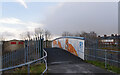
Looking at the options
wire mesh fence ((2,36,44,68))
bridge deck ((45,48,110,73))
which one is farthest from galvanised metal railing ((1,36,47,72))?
bridge deck ((45,48,110,73))

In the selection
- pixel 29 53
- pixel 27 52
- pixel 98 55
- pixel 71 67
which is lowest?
pixel 71 67

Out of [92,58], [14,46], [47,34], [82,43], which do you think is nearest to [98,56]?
[92,58]

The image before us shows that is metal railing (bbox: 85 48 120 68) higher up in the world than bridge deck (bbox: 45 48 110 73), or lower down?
higher up

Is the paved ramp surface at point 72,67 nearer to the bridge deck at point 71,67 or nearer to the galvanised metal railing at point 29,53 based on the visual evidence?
the bridge deck at point 71,67

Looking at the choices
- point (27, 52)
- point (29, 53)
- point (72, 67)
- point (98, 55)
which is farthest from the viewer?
point (98, 55)

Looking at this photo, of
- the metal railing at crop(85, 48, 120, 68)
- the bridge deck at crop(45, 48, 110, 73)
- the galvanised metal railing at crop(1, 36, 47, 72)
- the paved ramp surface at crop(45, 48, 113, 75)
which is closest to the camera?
the paved ramp surface at crop(45, 48, 113, 75)

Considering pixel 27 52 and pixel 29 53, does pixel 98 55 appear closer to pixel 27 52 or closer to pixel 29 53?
pixel 29 53

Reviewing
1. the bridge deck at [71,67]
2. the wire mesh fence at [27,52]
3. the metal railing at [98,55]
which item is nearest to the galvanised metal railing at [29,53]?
the wire mesh fence at [27,52]

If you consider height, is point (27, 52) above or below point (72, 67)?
above

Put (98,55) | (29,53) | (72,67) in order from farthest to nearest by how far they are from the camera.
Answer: (98,55) < (29,53) < (72,67)

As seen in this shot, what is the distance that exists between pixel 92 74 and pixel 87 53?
533cm

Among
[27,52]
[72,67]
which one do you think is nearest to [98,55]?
[72,67]

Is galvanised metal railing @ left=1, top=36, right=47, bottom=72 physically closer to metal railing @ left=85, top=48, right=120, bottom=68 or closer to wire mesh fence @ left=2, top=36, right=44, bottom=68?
wire mesh fence @ left=2, top=36, right=44, bottom=68

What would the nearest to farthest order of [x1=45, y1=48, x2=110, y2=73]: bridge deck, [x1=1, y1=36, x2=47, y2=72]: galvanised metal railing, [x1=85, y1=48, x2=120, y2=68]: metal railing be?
[x1=45, y1=48, x2=110, y2=73]: bridge deck < [x1=1, y1=36, x2=47, y2=72]: galvanised metal railing < [x1=85, y1=48, x2=120, y2=68]: metal railing
